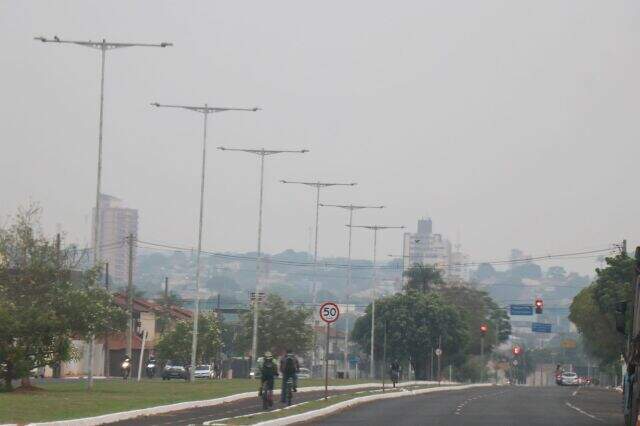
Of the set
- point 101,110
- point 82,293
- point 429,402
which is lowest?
point 429,402

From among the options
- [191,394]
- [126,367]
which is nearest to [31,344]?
[191,394]

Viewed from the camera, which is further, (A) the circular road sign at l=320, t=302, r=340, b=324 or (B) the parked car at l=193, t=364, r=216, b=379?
(B) the parked car at l=193, t=364, r=216, b=379

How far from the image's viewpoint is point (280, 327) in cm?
11312

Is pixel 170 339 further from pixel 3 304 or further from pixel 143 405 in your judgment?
pixel 143 405

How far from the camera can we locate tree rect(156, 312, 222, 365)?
318 feet

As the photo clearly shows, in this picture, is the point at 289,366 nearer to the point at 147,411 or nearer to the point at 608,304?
the point at 147,411

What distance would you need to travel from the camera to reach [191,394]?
48.3 meters

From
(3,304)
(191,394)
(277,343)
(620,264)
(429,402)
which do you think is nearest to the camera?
(3,304)

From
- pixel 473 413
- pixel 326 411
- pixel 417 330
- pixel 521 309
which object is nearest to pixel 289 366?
pixel 326 411

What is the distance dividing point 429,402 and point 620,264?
36.9 m

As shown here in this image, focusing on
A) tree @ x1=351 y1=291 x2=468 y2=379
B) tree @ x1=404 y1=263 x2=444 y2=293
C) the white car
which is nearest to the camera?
the white car

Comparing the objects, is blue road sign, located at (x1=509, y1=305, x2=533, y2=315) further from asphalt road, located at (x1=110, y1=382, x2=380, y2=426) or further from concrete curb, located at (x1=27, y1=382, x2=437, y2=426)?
asphalt road, located at (x1=110, y1=382, x2=380, y2=426)

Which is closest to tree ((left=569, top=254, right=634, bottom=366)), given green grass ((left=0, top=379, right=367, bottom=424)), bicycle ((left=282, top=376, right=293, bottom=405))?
green grass ((left=0, top=379, right=367, bottom=424))

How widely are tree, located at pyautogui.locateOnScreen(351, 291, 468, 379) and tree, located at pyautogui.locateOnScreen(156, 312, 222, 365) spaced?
23661 millimetres
